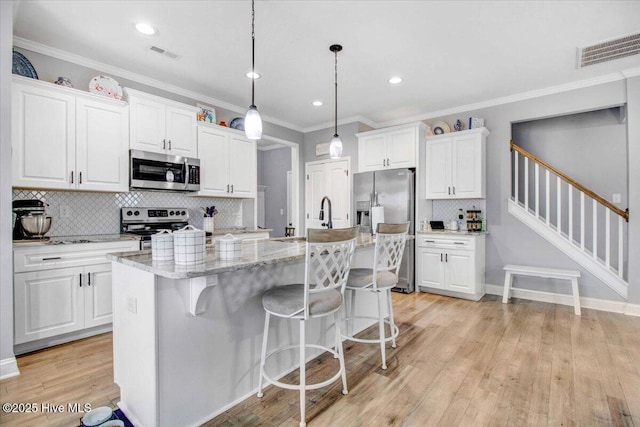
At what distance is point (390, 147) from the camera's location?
191 inches

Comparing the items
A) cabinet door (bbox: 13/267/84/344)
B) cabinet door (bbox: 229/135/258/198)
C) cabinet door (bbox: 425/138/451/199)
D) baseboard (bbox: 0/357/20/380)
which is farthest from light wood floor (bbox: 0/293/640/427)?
cabinet door (bbox: 229/135/258/198)

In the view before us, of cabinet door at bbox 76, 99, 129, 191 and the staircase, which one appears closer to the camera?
cabinet door at bbox 76, 99, 129, 191

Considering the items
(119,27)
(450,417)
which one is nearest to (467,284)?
(450,417)

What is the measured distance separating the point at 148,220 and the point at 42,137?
1272 millimetres

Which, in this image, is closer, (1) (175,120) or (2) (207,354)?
(2) (207,354)

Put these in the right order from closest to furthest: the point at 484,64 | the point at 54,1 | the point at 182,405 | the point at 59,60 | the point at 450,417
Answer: the point at 182,405 < the point at 450,417 < the point at 54,1 < the point at 59,60 < the point at 484,64

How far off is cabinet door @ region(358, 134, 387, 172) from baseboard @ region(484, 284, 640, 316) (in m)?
2.41

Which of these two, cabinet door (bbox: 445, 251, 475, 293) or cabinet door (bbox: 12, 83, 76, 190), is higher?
cabinet door (bbox: 12, 83, 76, 190)

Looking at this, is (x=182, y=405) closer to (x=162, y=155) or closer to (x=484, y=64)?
(x=162, y=155)

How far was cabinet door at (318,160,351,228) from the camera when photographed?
17.6ft

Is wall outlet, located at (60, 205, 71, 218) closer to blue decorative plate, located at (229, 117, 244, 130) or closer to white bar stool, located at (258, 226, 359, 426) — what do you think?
blue decorative plate, located at (229, 117, 244, 130)

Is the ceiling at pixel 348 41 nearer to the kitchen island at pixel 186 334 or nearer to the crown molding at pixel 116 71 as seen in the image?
the crown molding at pixel 116 71

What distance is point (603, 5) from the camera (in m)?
2.40

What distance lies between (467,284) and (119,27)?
15.4ft
